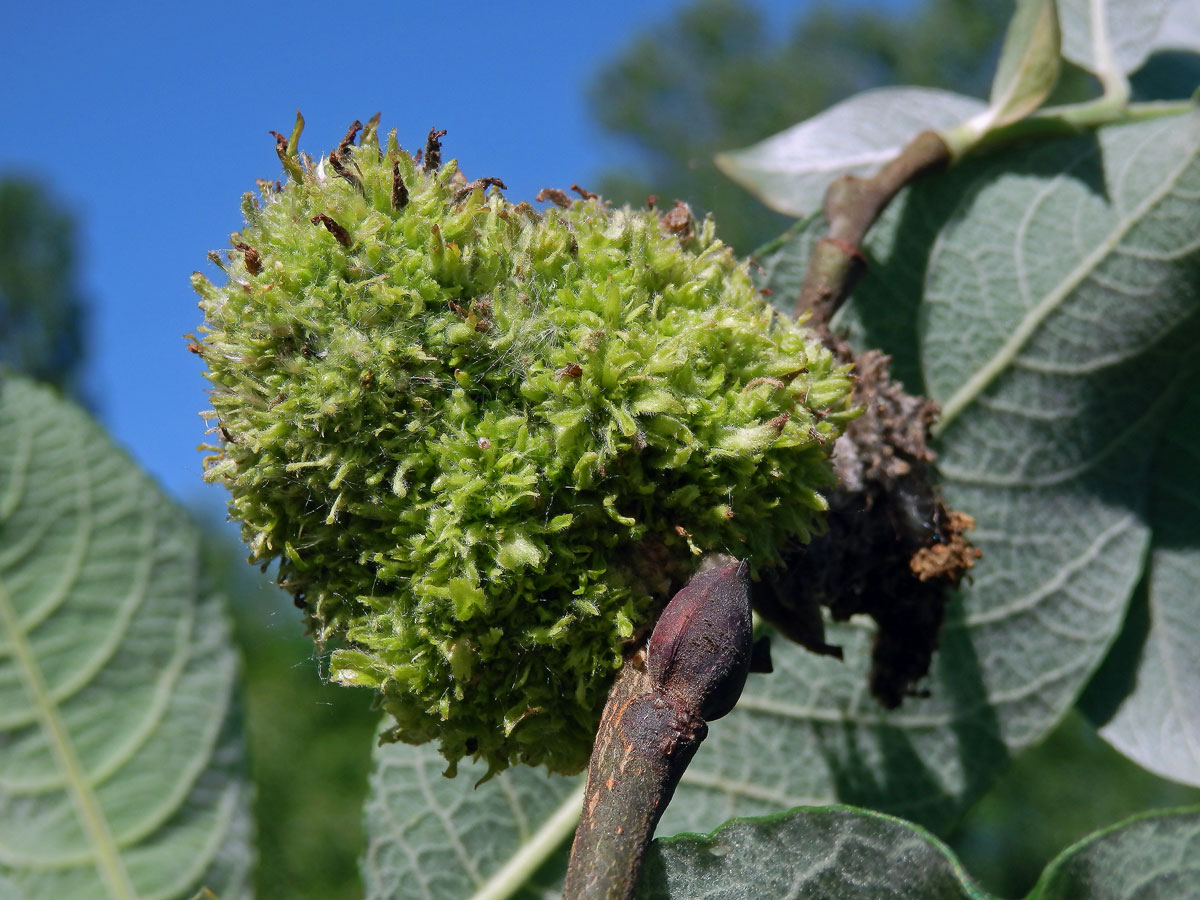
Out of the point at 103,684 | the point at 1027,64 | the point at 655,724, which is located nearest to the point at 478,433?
the point at 655,724

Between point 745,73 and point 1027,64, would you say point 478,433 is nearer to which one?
point 1027,64

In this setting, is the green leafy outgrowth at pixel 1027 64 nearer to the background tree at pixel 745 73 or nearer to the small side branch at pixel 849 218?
the small side branch at pixel 849 218

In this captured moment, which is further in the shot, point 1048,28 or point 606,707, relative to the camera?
point 1048,28

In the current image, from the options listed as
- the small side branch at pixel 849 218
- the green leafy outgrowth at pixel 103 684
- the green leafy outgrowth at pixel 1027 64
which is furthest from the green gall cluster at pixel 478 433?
the green leafy outgrowth at pixel 1027 64

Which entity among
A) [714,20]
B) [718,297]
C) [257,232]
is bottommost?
[718,297]

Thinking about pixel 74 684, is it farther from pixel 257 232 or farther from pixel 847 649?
pixel 847 649

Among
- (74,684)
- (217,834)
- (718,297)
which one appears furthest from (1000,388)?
(74,684)
